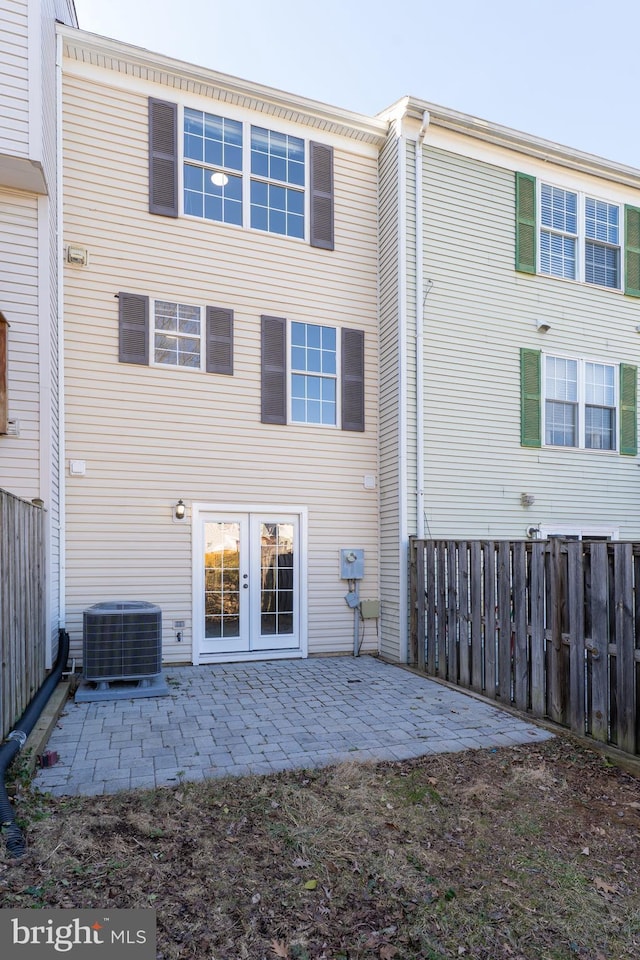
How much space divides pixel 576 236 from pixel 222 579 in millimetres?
7377

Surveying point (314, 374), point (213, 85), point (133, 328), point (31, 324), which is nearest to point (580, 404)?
point (314, 374)

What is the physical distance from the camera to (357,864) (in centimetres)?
275

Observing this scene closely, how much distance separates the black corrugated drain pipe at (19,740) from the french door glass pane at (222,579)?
5.49 feet

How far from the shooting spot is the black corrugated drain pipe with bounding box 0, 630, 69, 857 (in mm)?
2738

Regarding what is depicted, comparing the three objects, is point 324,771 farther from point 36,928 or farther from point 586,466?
point 586,466

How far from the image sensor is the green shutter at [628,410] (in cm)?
918

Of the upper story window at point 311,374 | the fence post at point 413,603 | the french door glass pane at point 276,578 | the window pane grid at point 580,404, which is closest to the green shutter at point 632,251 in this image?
the window pane grid at point 580,404

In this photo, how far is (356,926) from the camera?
2.34 metres

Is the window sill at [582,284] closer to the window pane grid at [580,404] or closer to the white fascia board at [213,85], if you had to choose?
the window pane grid at [580,404]

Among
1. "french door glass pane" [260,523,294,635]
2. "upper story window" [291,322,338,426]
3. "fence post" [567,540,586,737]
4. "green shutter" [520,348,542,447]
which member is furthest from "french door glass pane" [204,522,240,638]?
"green shutter" [520,348,542,447]

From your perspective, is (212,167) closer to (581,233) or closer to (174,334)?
(174,334)

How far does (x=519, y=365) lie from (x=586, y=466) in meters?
1.90

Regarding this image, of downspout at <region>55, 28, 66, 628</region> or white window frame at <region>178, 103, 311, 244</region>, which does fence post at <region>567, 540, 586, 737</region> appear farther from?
white window frame at <region>178, 103, 311, 244</region>

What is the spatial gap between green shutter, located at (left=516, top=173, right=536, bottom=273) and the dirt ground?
709 cm
